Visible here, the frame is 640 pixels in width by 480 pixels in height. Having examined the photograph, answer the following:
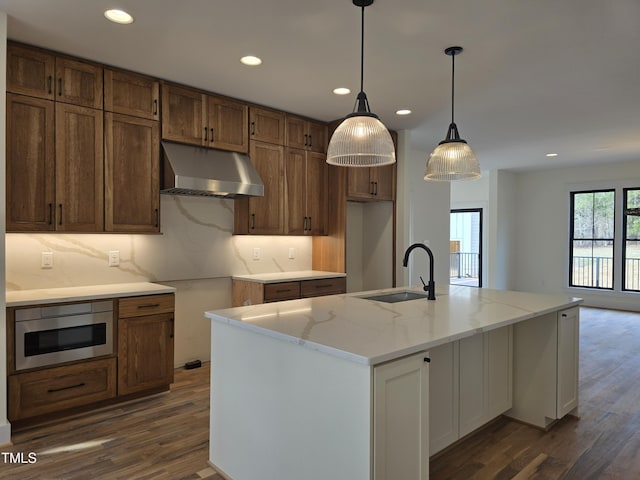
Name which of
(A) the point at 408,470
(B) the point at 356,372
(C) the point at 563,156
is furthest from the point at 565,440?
(C) the point at 563,156

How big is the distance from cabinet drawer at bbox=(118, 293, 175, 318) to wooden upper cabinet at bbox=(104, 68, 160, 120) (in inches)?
56.8

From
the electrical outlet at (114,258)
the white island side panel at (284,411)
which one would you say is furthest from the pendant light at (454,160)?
the electrical outlet at (114,258)

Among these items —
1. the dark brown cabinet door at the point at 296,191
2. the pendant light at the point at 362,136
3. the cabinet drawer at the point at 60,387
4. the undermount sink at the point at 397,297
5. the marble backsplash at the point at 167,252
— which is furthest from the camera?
the dark brown cabinet door at the point at 296,191

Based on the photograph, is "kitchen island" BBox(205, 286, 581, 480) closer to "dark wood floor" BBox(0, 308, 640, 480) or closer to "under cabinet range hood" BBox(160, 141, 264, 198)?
"dark wood floor" BBox(0, 308, 640, 480)

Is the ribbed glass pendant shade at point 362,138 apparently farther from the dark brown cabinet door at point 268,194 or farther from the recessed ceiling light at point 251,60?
the dark brown cabinet door at point 268,194

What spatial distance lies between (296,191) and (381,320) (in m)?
2.67

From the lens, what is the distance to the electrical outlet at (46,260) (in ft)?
10.6

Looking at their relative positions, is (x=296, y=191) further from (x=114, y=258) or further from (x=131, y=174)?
(x=114, y=258)

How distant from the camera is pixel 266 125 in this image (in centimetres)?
429

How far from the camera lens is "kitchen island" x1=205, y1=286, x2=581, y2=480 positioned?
5.26ft

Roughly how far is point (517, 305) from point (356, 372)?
1506 mm

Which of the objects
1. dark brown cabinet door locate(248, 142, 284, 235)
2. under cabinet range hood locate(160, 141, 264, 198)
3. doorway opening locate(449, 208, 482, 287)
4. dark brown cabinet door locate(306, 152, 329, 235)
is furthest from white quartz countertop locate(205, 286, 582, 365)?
doorway opening locate(449, 208, 482, 287)

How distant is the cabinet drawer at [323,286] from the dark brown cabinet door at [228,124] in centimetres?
145

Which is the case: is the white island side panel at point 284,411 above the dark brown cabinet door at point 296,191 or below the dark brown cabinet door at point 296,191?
below
